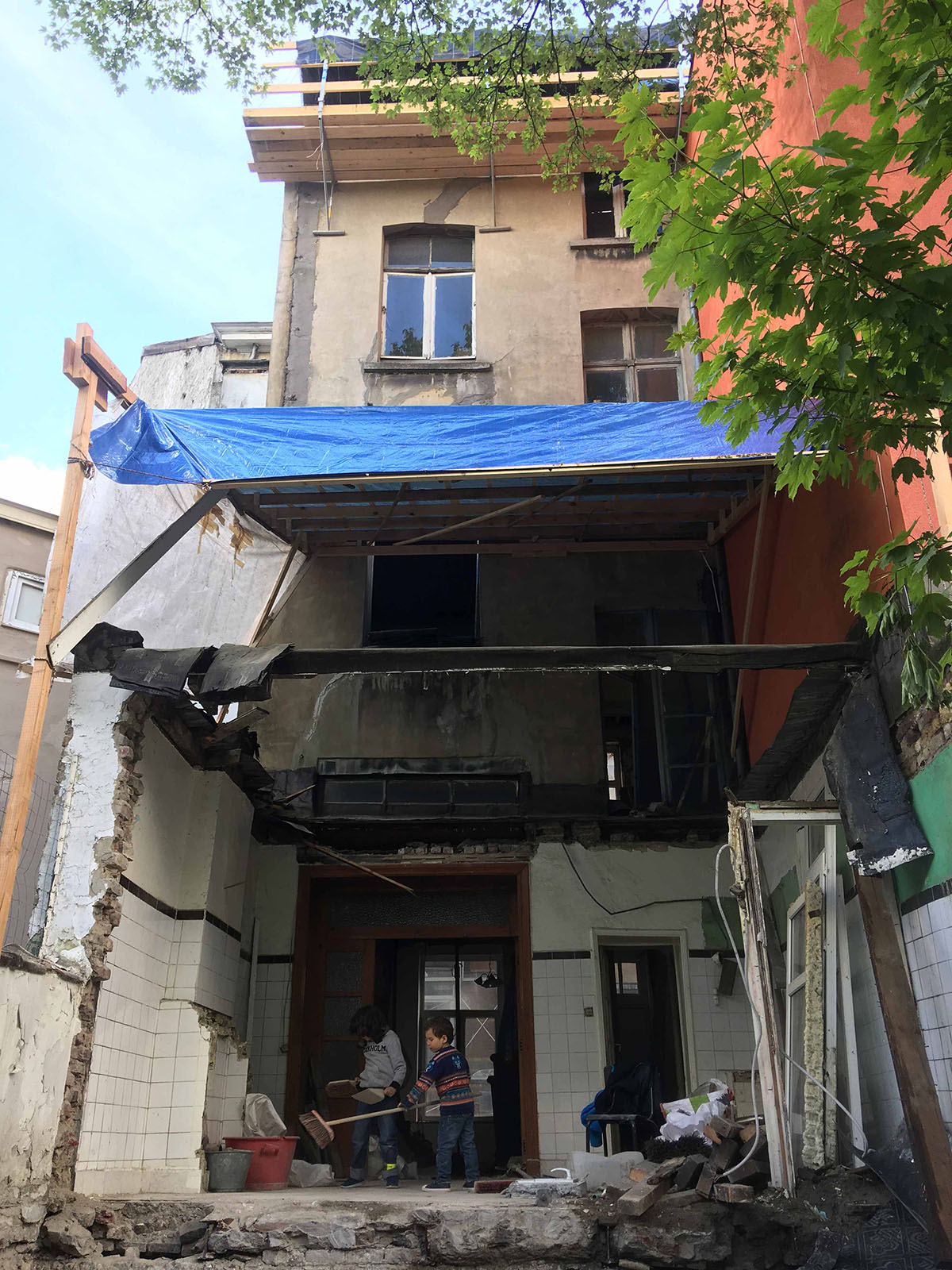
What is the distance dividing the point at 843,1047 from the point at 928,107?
545cm

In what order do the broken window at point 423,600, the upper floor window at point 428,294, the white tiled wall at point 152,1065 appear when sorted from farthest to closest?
the upper floor window at point 428,294
the broken window at point 423,600
the white tiled wall at point 152,1065

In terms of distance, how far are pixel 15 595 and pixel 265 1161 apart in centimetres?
899

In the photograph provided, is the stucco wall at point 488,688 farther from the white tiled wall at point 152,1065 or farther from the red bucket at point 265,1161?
the red bucket at point 265,1161

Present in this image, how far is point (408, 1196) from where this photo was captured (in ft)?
21.7

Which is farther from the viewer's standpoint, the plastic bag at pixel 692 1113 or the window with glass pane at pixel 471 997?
the window with glass pane at pixel 471 997

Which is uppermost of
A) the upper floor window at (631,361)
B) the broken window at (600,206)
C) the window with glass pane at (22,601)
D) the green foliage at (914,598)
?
the broken window at (600,206)

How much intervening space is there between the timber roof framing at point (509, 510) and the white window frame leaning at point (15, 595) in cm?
633

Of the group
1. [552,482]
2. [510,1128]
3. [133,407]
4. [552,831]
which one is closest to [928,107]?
[552,482]

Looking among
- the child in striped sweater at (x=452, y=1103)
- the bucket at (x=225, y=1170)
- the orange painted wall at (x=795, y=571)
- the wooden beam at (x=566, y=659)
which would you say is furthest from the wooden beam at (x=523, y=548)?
the bucket at (x=225, y=1170)

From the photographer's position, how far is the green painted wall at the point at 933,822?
17.8ft

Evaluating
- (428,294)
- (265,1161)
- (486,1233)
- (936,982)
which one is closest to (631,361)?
(428,294)

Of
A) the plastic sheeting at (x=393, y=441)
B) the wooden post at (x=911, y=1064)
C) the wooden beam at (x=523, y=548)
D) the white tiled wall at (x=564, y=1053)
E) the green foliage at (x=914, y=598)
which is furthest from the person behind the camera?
the wooden beam at (x=523, y=548)

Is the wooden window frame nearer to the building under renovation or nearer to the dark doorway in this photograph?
the building under renovation

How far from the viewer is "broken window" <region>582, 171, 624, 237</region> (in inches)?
484
